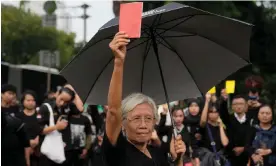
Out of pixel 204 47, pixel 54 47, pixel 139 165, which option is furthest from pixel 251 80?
pixel 54 47

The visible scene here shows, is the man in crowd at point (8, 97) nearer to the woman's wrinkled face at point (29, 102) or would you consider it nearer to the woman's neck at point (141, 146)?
the woman's wrinkled face at point (29, 102)

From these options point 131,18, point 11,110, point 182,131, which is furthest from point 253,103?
point 131,18

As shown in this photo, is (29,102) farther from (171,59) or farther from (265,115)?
(171,59)

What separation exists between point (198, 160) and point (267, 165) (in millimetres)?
1120

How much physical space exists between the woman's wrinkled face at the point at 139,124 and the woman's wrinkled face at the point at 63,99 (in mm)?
5196

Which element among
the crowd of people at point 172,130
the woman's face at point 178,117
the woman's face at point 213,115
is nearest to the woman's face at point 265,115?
the crowd of people at point 172,130

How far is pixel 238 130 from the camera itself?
8531 millimetres

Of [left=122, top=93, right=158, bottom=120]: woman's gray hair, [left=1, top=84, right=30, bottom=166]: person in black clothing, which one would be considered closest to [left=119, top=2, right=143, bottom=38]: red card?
[left=122, top=93, right=158, bottom=120]: woman's gray hair

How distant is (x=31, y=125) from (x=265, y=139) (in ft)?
11.1

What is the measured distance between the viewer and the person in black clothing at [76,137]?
28.3ft

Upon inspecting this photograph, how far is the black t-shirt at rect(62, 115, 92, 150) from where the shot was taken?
8.62 meters

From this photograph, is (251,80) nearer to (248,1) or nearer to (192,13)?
(192,13)

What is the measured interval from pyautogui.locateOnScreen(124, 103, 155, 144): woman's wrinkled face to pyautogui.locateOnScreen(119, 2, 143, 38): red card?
1.55 feet

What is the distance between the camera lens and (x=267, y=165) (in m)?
7.38
